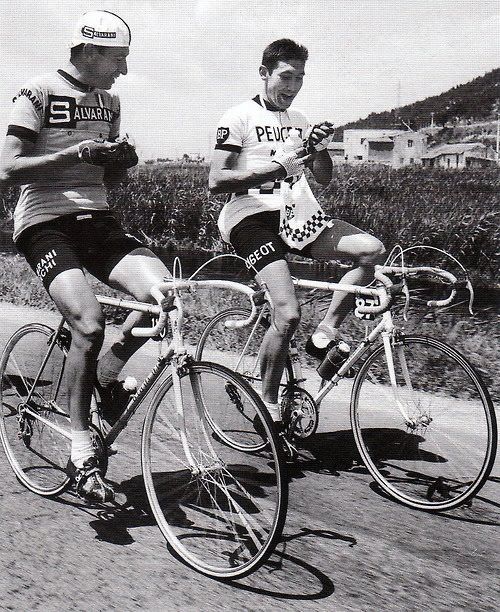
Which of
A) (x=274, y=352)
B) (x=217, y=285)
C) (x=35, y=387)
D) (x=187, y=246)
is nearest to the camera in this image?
(x=217, y=285)

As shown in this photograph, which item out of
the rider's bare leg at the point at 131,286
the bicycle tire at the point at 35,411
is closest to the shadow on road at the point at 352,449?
the rider's bare leg at the point at 131,286

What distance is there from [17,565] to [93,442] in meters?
0.62

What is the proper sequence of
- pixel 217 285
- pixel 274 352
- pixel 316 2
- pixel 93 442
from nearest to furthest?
1. pixel 217 285
2. pixel 93 442
3. pixel 274 352
4. pixel 316 2

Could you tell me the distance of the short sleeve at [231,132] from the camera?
416 cm

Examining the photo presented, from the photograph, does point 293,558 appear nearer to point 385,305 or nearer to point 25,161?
point 385,305

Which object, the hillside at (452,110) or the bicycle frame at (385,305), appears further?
the hillside at (452,110)

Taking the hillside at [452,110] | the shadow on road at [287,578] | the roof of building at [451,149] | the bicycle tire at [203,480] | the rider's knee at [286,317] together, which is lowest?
the shadow on road at [287,578]

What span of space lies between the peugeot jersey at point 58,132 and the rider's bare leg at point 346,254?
4.28 feet

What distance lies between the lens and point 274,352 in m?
3.98

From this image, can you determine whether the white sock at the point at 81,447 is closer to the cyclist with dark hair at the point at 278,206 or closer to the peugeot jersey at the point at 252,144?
the cyclist with dark hair at the point at 278,206

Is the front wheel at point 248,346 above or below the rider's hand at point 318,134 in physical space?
below

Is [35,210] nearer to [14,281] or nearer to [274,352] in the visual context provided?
[274,352]

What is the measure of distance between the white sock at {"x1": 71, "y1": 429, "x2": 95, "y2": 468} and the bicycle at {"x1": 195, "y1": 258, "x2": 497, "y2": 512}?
2.67 feet

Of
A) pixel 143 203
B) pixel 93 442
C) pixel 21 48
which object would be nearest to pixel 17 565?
pixel 93 442
